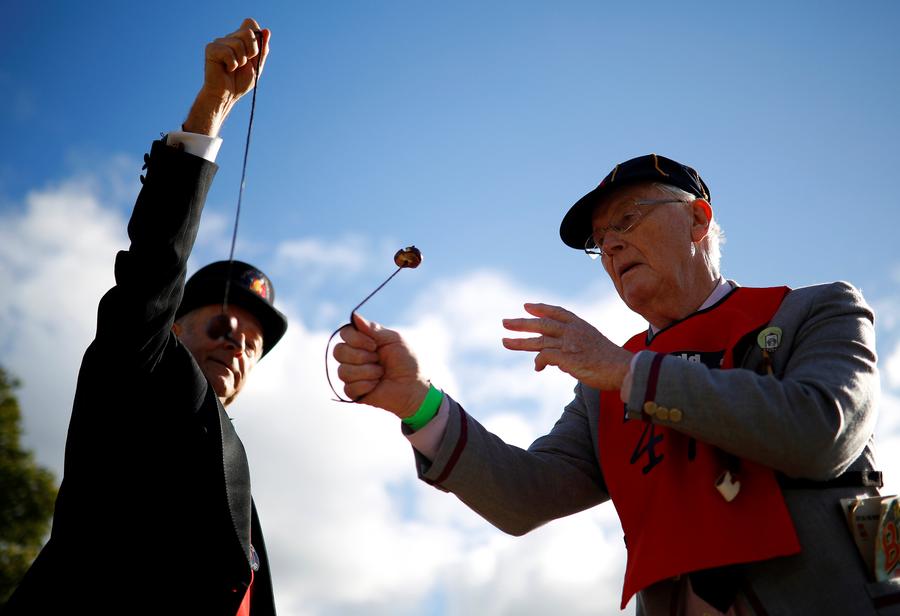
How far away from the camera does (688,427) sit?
2.58 m

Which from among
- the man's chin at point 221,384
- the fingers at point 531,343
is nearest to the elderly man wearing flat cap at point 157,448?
the man's chin at point 221,384

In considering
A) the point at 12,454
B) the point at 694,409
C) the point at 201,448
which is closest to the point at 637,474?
the point at 694,409

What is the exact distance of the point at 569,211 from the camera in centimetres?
398

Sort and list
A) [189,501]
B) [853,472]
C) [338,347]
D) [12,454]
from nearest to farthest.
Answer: [853,472] → [338,347] → [189,501] → [12,454]

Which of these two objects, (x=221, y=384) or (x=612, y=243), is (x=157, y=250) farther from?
(x=612, y=243)

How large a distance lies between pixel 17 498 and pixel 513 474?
1962cm

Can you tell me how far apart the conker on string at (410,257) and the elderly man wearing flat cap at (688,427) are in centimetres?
27

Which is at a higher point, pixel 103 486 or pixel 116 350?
pixel 116 350

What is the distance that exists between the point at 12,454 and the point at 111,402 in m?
19.7

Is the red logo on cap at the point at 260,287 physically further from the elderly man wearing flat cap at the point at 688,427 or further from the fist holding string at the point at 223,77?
the elderly man wearing flat cap at the point at 688,427

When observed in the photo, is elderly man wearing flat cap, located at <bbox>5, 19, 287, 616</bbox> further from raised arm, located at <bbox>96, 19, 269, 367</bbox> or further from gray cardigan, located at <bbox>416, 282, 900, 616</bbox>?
gray cardigan, located at <bbox>416, 282, 900, 616</bbox>

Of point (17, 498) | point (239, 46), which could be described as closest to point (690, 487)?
point (239, 46)

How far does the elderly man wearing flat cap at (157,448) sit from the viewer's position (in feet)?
9.70

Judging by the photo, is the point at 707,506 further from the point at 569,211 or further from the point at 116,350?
the point at 116,350
